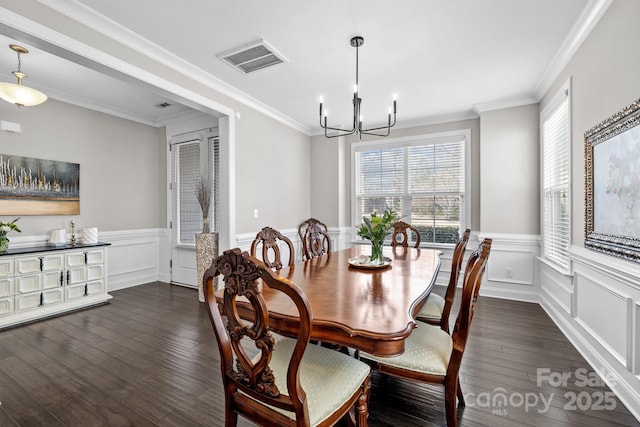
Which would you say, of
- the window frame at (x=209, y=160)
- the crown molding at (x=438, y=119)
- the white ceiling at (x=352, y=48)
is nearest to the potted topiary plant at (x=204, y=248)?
the window frame at (x=209, y=160)

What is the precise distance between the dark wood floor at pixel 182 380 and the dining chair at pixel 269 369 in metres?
0.63

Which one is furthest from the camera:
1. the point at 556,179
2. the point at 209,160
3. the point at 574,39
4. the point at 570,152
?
the point at 209,160

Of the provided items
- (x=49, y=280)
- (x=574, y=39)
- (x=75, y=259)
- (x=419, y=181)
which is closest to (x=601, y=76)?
(x=574, y=39)

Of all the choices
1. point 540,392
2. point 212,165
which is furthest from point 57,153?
point 540,392

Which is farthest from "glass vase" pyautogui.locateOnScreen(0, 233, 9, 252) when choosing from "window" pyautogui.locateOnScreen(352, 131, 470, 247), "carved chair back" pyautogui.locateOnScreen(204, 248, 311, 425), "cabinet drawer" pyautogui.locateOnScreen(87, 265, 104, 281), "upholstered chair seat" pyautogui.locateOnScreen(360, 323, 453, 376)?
"window" pyautogui.locateOnScreen(352, 131, 470, 247)

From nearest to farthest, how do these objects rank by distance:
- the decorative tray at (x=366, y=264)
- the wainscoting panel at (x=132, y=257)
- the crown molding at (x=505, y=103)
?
the decorative tray at (x=366, y=264)
the crown molding at (x=505, y=103)
the wainscoting panel at (x=132, y=257)

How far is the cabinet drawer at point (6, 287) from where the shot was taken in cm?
313

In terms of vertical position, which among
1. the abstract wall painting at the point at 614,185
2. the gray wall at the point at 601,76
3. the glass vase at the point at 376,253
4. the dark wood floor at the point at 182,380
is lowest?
the dark wood floor at the point at 182,380

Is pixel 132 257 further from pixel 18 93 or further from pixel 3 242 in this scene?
pixel 18 93

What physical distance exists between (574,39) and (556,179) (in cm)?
142

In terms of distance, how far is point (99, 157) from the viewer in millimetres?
4406

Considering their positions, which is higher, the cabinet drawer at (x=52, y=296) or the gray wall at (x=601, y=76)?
the gray wall at (x=601, y=76)

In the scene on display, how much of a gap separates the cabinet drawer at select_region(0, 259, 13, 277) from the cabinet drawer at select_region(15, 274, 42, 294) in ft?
0.31

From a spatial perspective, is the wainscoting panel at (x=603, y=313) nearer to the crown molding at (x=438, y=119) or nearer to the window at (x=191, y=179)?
the crown molding at (x=438, y=119)
